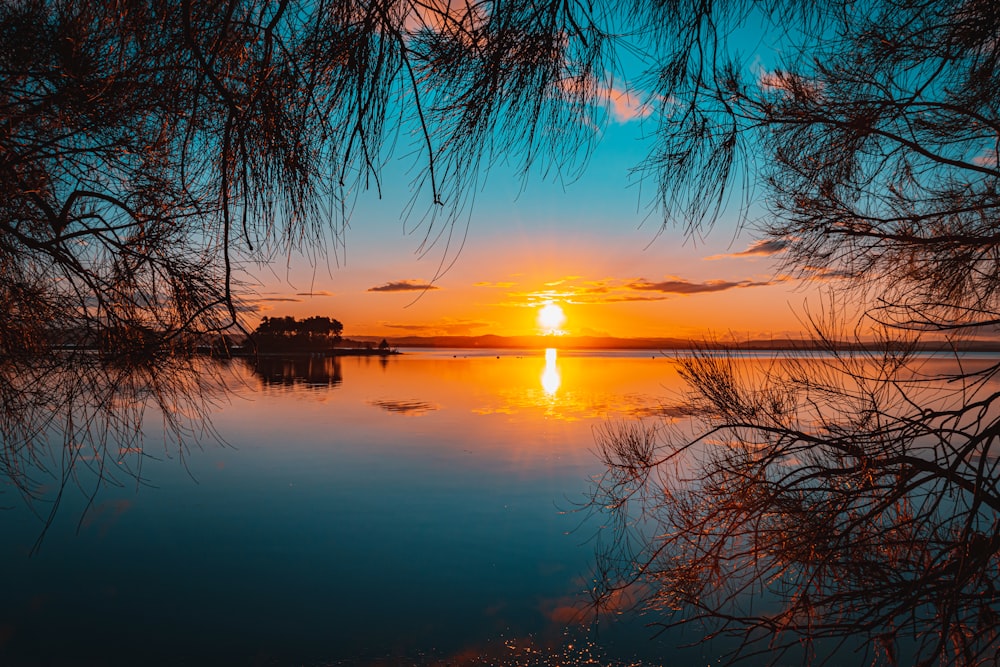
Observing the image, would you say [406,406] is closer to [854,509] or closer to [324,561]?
[324,561]

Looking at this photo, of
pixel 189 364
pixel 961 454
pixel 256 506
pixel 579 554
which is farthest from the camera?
pixel 256 506

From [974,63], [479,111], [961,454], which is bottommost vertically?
[961,454]

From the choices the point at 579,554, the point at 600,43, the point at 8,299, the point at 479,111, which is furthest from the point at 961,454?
the point at 579,554

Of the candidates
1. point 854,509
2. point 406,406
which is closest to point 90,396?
point 854,509

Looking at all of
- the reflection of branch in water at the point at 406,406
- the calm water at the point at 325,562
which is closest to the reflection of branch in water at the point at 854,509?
the calm water at the point at 325,562

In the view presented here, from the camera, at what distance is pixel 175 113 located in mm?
1406

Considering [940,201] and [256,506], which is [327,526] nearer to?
[256,506]

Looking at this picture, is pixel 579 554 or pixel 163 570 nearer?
pixel 163 570

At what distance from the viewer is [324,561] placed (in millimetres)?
9102

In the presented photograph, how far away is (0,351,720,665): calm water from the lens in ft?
22.1

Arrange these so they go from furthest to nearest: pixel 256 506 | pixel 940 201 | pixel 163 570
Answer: pixel 256 506 < pixel 163 570 < pixel 940 201

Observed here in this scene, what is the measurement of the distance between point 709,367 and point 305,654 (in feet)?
17.4

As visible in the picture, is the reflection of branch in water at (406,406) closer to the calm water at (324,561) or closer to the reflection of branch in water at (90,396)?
the calm water at (324,561)

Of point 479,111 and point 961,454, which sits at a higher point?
point 479,111
